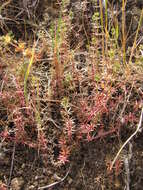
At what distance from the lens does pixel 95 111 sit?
1929mm

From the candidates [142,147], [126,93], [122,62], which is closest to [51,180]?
[142,147]

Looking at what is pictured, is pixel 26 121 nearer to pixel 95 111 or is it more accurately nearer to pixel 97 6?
pixel 95 111

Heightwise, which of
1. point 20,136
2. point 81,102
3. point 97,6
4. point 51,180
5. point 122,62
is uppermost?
point 97,6

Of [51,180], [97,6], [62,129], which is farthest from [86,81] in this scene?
[51,180]

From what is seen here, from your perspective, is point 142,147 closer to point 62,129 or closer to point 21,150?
point 62,129

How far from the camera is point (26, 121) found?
1.97 m

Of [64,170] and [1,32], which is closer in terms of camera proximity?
[64,170]

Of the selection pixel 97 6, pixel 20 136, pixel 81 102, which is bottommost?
pixel 20 136

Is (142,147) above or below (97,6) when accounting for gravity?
below

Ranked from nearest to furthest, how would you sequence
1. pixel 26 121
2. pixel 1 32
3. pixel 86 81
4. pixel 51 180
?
pixel 51 180, pixel 26 121, pixel 86 81, pixel 1 32

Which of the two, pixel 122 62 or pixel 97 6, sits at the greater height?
pixel 97 6

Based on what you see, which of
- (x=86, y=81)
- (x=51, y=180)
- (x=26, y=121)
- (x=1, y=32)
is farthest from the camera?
(x=1, y=32)

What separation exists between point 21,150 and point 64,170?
0.91ft

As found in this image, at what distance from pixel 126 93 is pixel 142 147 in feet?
1.15
